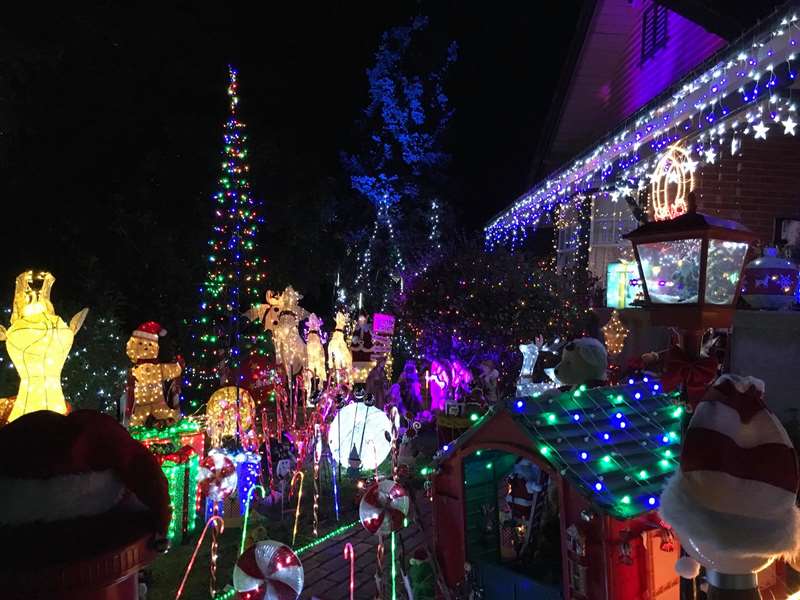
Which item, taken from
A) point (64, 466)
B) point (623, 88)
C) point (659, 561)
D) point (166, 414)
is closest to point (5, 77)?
point (166, 414)

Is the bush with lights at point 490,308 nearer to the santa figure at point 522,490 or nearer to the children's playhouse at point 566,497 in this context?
the children's playhouse at point 566,497

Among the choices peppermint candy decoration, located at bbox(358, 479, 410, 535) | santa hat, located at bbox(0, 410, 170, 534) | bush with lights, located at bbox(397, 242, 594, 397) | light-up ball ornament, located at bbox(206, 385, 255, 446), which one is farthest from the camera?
bush with lights, located at bbox(397, 242, 594, 397)

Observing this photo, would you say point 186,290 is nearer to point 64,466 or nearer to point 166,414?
point 166,414

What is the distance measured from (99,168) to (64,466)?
1548 centimetres

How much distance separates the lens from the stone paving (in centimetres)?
537

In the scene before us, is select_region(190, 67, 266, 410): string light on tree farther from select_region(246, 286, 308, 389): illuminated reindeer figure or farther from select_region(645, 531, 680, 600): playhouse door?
select_region(645, 531, 680, 600): playhouse door

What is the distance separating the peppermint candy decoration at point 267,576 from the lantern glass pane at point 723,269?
9.89 feet

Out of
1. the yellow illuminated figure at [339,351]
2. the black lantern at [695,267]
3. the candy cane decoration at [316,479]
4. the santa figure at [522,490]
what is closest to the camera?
the black lantern at [695,267]

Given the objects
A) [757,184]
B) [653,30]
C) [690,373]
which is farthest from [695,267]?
[653,30]

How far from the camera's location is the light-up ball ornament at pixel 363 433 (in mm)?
7527

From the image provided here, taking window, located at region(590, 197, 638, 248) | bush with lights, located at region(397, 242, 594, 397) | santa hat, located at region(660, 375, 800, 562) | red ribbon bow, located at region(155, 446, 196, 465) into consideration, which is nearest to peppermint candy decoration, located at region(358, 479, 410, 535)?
santa hat, located at region(660, 375, 800, 562)

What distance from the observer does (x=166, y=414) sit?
290 inches

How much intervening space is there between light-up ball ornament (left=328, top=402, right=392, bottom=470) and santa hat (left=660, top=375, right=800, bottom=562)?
540 centimetres

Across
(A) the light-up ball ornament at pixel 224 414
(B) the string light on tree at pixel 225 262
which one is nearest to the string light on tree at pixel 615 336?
(A) the light-up ball ornament at pixel 224 414
